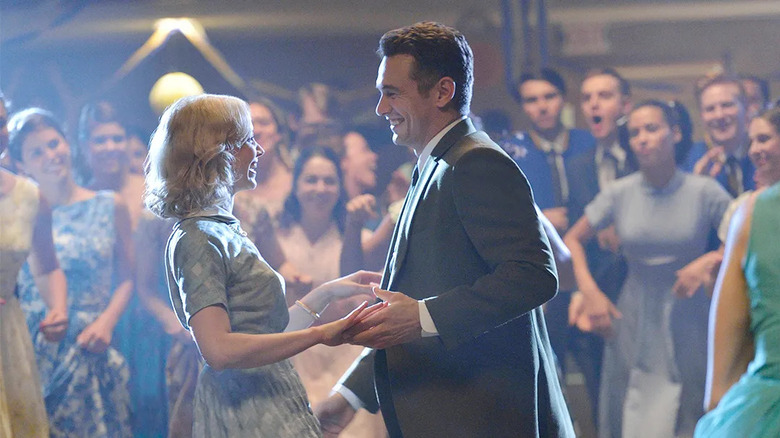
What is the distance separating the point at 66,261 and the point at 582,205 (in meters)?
2.78

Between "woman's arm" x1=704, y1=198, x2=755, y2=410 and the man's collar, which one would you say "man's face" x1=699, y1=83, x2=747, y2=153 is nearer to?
the man's collar

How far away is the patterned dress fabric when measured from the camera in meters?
4.47

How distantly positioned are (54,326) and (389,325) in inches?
136

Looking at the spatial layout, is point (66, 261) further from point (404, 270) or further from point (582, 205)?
point (404, 270)

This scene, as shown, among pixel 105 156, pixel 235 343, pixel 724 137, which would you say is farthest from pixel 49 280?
pixel 724 137

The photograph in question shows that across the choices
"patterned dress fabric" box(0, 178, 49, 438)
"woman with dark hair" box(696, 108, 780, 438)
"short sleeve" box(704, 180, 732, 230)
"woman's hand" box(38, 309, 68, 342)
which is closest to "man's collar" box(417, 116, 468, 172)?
"woman with dark hair" box(696, 108, 780, 438)

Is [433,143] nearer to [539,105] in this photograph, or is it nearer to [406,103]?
[406,103]

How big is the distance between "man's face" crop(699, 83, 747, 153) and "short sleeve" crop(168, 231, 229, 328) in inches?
141

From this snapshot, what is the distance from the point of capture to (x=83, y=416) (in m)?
4.76

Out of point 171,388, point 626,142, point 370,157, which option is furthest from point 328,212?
point 626,142

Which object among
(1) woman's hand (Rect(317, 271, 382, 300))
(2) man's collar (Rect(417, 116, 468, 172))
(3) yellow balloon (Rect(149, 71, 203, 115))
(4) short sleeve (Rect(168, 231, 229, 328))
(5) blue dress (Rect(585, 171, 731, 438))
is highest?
(3) yellow balloon (Rect(149, 71, 203, 115))

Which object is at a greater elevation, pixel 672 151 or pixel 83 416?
pixel 672 151

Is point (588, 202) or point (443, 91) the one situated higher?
point (443, 91)

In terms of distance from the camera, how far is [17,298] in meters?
4.64
